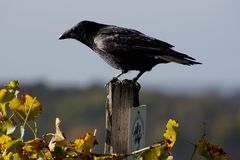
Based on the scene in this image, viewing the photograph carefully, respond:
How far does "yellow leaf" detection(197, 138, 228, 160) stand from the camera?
109 inches

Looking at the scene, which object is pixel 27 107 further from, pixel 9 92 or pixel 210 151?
pixel 210 151

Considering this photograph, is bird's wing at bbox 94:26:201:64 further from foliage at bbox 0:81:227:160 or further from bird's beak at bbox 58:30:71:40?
foliage at bbox 0:81:227:160

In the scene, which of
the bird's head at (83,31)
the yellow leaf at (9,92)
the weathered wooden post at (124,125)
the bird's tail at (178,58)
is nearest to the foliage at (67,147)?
the yellow leaf at (9,92)

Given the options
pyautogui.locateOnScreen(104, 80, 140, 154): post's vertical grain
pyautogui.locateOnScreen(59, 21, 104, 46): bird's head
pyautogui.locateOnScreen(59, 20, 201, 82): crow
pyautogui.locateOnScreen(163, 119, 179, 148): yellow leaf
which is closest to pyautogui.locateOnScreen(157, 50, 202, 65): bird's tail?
pyautogui.locateOnScreen(59, 20, 201, 82): crow

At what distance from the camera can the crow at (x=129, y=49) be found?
6.73m

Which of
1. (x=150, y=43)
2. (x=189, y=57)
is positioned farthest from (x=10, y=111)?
(x=150, y=43)

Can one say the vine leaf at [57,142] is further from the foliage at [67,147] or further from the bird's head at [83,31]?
the bird's head at [83,31]

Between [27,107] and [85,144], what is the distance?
31 cm

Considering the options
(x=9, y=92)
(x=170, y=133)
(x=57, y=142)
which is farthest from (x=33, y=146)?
(x=170, y=133)

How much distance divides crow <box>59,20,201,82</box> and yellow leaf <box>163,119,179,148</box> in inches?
143

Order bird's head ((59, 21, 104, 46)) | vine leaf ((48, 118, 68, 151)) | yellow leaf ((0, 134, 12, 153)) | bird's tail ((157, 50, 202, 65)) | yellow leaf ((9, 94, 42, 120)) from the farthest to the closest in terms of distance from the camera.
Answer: bird's head ((59, 21, 104, 46))
bird's tail ((157, 50, 202, 65))
yellow leaf ((9, 94, 42, 120))
yellow leaf ((0, 134, 12, 153))
vine leaf ((48, 118, 68, 151))

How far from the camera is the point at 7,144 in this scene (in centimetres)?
273

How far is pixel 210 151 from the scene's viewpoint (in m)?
2.77

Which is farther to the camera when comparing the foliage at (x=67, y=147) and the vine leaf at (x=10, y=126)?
the vine leaf at (x=10, y=126)
